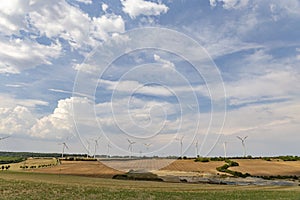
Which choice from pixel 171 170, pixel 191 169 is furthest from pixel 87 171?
pixel 191 169

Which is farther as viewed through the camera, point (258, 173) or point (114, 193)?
point (258, 173)

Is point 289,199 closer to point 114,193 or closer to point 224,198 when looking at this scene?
point 224,198

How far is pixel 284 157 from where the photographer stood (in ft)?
536

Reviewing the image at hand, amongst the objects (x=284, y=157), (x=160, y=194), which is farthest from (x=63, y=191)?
(x=284, y=157)

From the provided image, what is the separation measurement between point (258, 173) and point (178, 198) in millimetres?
72880

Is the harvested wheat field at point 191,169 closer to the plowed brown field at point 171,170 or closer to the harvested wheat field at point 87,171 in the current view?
the plowed brown field at point 171,170

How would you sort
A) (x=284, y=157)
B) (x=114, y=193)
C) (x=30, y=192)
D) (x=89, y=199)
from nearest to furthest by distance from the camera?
(x=89, y=199), (x=30, y=192), (x=114, y=193), (x=284, y=157)

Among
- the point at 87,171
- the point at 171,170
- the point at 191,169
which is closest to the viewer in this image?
the point at 87,171

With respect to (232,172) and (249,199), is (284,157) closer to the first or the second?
(232,172)

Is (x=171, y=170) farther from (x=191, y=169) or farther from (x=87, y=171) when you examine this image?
(x=87, y=171)

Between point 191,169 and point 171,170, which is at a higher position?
point 191,169

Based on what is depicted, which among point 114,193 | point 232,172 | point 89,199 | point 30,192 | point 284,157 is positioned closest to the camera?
point 89,199

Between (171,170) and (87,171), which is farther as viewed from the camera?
(171,170)

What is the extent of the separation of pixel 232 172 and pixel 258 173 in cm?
846
